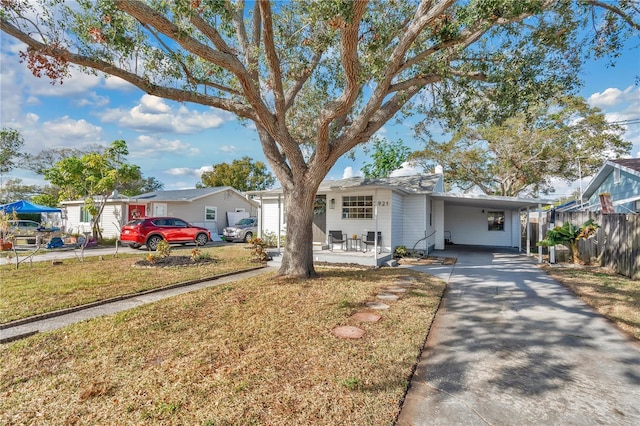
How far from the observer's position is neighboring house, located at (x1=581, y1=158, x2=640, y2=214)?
12.0 metres

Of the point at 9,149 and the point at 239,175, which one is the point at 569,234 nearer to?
the point at 239,175

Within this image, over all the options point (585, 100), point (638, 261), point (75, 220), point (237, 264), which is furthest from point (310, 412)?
point (75, 220)

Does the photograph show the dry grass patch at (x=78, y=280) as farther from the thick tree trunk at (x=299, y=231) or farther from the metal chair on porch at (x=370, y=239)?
the metal chair on porch at (x=370, y=239)

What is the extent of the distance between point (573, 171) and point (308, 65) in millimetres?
21925

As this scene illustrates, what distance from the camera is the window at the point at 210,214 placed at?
21.4 m

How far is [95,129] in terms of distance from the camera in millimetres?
18453

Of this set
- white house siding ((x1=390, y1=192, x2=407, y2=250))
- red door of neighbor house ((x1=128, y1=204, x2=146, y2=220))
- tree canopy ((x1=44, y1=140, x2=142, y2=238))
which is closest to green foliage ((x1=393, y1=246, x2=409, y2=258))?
white house siding ((x1=390, y1=192, x2=407, y2=250))

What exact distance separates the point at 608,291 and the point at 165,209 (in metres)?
20.9

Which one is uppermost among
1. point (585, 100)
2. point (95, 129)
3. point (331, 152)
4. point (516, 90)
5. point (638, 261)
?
point (585, 100)

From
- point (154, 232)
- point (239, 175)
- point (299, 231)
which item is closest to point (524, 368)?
point (299, 231)

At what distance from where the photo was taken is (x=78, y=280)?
283 inches

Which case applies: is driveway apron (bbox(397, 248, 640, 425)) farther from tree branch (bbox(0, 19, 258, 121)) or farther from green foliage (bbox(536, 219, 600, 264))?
tree branch (bbox(0, 19, 258, 121))

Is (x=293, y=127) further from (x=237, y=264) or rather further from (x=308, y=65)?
(x=237, y=264)

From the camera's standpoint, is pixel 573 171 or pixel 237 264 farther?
pixel 573 171
